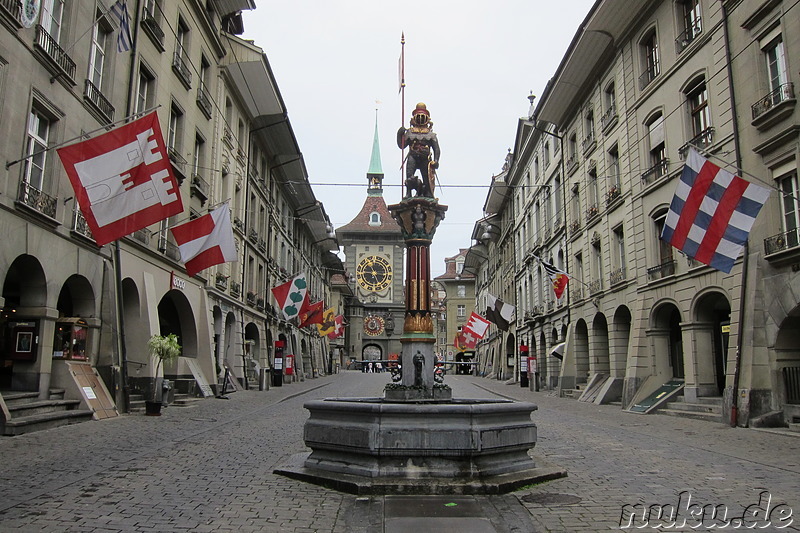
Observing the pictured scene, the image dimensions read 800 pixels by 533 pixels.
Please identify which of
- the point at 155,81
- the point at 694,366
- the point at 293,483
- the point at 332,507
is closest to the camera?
the point at 332,507

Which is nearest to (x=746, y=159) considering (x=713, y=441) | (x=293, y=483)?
(x=713, y=441)

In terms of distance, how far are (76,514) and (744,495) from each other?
23.7ft

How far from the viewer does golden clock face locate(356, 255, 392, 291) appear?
94.7 m

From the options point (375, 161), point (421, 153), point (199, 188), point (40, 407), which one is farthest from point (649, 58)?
point (375, 161)

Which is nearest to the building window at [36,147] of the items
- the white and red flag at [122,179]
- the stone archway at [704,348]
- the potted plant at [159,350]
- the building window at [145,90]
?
the white and red flag at [122,179]

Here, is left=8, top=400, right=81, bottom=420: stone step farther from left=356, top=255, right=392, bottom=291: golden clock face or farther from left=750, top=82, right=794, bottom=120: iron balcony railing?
left=356, top=255, right=392, bottom=291: golden clock face

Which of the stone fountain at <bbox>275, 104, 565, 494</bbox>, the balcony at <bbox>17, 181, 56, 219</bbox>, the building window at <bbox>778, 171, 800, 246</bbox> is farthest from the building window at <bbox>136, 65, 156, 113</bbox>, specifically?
the building window at <bbox>778, 171, 800, 246</bbox>

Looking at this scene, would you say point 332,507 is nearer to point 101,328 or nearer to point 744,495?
point 744,495

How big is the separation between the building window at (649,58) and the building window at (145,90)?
16.8 meters

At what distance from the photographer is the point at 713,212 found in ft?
42.7

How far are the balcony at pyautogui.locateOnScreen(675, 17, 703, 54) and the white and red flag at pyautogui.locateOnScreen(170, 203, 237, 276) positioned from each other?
14712mm

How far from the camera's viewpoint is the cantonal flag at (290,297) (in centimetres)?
2923

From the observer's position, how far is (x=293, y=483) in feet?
25.2

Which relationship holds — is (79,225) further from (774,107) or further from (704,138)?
(704,138)
